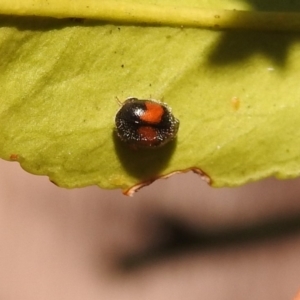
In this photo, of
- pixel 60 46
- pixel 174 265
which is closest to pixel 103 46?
pixel 60 46

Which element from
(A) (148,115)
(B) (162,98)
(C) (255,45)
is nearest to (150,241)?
(A) (148,115)

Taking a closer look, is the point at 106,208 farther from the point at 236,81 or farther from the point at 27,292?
the point at 236,81

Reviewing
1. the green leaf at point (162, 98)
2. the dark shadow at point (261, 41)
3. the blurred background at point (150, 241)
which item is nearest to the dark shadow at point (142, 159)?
the green leaf at point (162, 98)

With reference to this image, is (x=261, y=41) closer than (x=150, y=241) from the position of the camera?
Yes

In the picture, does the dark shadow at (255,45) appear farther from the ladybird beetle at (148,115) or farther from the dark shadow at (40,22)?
the dark shadow at (40,22)

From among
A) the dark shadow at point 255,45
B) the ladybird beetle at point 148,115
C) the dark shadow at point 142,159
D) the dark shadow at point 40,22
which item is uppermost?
the dark shadow at point 40,22

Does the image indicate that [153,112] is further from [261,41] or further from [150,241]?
[150,241]
